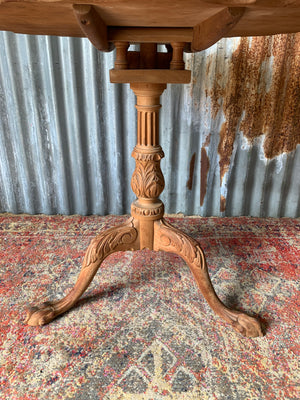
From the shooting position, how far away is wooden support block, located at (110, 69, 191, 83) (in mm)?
1052

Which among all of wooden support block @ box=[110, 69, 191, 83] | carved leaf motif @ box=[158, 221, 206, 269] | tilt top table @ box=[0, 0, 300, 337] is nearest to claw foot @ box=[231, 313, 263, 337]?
tilt top table @ box=[0, 0, 300, 337]

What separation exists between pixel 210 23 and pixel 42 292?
4.10 ft

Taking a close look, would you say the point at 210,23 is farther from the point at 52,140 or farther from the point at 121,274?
the point at 52,140

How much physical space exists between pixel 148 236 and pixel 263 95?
4.06 ft

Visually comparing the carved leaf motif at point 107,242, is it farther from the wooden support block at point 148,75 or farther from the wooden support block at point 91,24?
the wooden support block at point 91,24

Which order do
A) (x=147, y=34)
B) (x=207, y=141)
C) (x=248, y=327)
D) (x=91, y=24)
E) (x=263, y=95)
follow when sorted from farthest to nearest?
(x=207, y=141) < (x=263, y=95) < (x=248, y=327) < (x=147, y=34) < (x=91, y=24)

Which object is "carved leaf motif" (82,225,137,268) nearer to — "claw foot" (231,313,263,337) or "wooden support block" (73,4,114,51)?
"claw foot" (231,313,263,337)

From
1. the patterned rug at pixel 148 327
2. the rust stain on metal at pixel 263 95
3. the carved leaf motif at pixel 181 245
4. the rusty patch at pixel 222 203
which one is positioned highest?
the rust stain on metal at pixel 263 95

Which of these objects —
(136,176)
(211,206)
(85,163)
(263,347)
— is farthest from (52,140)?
(263,347)

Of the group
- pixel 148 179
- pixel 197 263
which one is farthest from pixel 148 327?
pixel 148 179

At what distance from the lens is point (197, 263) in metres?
1.26

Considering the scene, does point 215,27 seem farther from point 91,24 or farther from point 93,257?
point 93,257

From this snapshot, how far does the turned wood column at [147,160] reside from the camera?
1.18 metres

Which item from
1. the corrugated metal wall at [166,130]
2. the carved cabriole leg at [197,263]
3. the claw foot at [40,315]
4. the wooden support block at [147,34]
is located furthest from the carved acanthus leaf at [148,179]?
the corrugated metal wall at [166,130]
